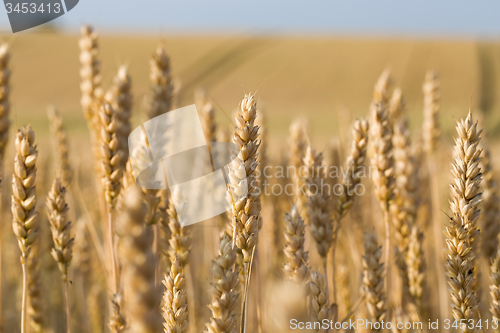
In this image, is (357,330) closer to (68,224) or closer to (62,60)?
(68,224)

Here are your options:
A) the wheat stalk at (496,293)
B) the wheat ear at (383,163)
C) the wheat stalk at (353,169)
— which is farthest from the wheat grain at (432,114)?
the wheat stalk at (496,293)

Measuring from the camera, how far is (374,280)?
148 centimetres

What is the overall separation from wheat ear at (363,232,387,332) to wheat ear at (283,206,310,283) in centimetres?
38

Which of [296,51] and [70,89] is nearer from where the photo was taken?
[70,89]

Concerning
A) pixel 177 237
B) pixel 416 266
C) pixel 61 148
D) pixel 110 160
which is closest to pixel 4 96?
pixel 110 160

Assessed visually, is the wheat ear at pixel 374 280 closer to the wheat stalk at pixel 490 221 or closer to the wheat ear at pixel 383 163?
the wheat ear at pixel 383 163

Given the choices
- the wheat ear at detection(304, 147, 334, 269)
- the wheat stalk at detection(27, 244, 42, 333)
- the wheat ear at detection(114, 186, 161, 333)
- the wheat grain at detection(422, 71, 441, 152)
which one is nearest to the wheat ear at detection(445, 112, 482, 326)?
the wheat ear at detection(304, 147, 334, 269)

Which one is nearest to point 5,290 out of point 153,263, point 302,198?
point 302,198

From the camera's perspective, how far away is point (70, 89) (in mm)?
32812

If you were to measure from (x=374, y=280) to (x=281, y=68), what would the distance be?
118ft

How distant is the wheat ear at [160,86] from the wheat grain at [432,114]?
1930mm

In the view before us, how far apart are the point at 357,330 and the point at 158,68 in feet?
5.87

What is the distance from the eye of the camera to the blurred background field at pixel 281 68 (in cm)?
2898

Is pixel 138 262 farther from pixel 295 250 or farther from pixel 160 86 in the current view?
pixel 160 86
